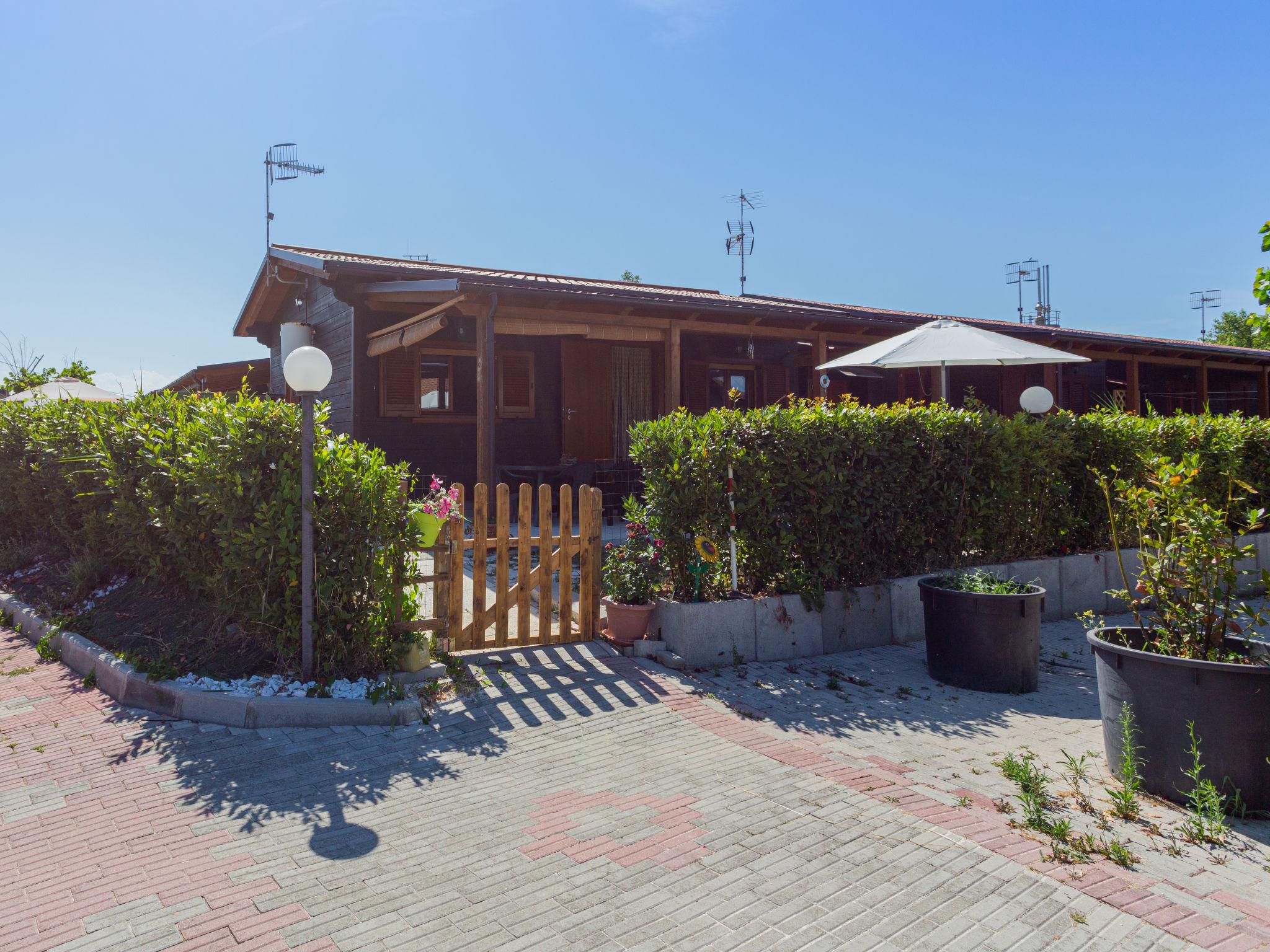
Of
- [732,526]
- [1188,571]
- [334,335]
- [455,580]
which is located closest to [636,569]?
[732,526]

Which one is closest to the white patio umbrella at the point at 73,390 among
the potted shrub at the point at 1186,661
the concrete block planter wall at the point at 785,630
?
the concrete block planter wall at the point at 785,630

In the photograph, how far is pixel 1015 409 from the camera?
17.9m

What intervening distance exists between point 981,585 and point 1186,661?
2.04m

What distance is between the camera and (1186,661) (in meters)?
3.52

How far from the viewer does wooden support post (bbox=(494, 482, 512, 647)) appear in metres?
5.38

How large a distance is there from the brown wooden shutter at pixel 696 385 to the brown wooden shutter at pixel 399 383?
4.88 meters

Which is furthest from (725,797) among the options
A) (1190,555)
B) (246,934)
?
(1190,555)

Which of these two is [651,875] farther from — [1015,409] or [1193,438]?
[1015,409]

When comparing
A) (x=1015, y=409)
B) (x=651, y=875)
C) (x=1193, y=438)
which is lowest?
(x=651, y=875)

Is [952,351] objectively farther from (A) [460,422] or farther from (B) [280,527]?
(A) [460,422]

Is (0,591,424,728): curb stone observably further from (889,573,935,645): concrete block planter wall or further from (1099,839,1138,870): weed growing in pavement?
(889,573,935,645): concrete block planter wall

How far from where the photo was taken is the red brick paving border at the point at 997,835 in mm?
2479

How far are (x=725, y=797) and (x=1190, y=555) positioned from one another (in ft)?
8.17

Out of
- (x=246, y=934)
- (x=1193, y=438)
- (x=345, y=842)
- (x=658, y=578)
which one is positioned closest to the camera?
(x=246, y=934)
